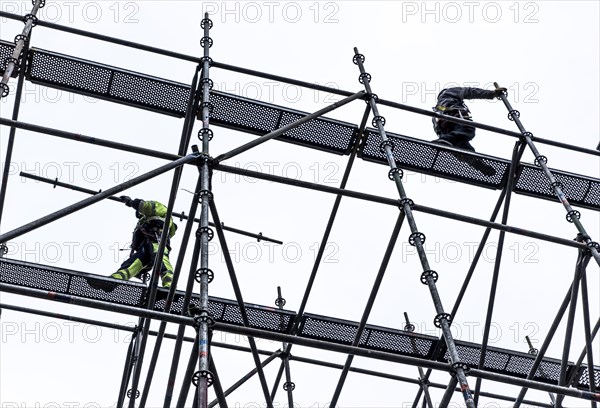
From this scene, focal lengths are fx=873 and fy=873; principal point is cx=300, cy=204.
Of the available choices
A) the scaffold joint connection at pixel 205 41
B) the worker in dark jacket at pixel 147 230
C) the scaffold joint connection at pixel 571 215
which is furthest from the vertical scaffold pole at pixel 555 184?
the worker in dark jacket at pixel 147 230

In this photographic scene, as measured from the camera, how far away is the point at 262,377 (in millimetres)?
9039

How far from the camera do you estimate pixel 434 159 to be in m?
10.5

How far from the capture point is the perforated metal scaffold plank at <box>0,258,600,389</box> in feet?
28.2

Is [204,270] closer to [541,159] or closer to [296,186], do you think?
[296,186]

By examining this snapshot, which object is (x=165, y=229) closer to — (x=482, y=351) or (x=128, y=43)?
(x=128, y=43)

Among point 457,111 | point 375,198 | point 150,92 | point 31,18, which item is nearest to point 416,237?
point 375,198

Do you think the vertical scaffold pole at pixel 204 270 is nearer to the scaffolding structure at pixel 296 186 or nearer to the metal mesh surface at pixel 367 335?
the scaffolding structure at pixel 296 186

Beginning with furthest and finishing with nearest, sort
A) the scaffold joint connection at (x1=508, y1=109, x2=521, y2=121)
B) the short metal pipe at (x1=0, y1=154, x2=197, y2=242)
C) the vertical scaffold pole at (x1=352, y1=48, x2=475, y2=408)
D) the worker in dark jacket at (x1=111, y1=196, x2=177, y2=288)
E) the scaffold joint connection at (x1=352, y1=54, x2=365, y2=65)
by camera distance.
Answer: the worker in dark jacket at (x1=111, y1=196, x2=177, y2=288)
the scaffold joint connection at (x1=352, y1=54, x2=365, y2=65)
the scaffold joint connection at (x1=508, y1=109, x2=521, y2=121)
the short metal pipe at (x1=0, y1=154, x2=197, y2=242)
the vertical scaffold pole at (x1=352, y1=48, x2=475, y2=408)

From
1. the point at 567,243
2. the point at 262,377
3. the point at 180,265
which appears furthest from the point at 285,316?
the point at 567,243

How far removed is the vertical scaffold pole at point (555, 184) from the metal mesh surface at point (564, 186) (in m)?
0.17

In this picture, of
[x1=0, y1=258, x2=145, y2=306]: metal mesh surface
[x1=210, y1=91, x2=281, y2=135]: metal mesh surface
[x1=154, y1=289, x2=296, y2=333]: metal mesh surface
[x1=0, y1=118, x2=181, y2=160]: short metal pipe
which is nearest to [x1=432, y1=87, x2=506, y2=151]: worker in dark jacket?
[x1=210, y1=91, x2=281, y2=135]: metal mesh surface

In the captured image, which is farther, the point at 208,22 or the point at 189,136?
the point at 208,22

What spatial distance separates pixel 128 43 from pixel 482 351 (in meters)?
5.37

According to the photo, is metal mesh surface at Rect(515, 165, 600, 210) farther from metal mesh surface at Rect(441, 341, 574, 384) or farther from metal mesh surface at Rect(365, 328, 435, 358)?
metal mesh surface at Rect(365, 328, 435, 358)
